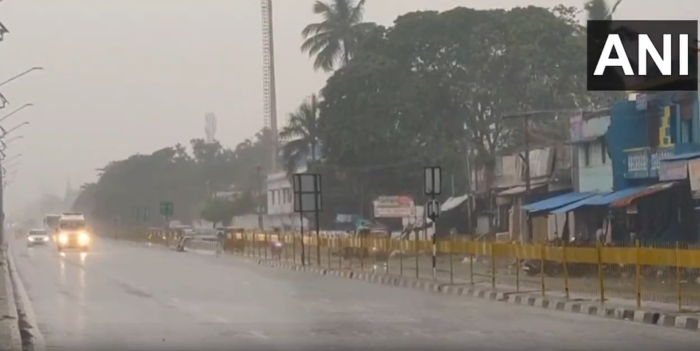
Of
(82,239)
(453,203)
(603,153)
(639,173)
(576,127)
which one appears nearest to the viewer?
(639,173)

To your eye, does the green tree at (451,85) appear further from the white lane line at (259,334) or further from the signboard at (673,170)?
the white lane line at (259,334)

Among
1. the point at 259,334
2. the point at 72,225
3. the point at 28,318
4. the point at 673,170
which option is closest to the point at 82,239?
the point at 72,225

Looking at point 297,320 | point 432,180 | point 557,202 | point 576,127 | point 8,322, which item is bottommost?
point 297,320

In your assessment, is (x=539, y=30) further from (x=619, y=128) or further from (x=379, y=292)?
(x=379, y=292)

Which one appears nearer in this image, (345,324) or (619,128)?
(345,324)

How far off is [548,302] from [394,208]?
125ft

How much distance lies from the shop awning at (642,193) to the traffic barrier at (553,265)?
165 inches

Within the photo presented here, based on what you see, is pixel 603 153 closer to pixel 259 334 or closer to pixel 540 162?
pixel 540 162

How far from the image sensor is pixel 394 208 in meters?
65.2

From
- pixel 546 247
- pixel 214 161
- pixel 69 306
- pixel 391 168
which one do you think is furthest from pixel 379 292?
pixel 214 161

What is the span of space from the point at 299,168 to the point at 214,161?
78.8 m

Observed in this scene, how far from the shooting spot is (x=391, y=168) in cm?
7312

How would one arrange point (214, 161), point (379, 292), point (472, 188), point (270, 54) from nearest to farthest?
1. point (379, 292)
2. point (472, 188)
3. point (270, 54)
4. point (214, 161)

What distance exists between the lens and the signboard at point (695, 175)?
120 ft
